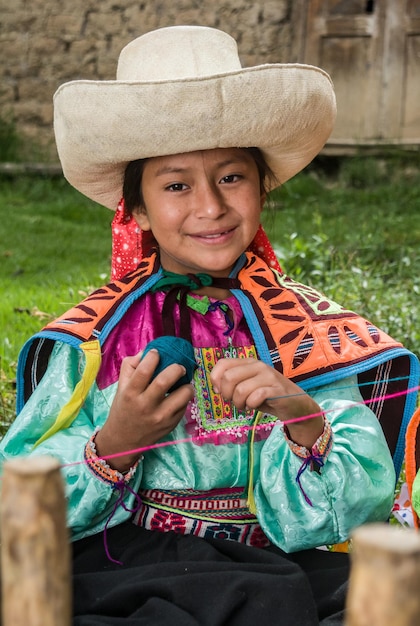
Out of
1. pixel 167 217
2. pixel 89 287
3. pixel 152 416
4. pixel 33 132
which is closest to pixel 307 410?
pixel 152 416

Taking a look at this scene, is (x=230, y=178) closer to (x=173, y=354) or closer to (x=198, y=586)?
(x=173, y=354)

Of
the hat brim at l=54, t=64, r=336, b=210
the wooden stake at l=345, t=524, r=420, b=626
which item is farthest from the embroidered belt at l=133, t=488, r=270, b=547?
the wooden stake at l=345, t=524, r=420, b=626

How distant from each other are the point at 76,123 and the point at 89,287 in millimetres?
3182

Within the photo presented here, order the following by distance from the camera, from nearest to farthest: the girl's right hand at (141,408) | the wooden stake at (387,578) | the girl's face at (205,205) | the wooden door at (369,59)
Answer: the wooden stake at (387,578), the girl's right hand at (141,408), the girl's face at (205,205), the wooden door at (369,59)

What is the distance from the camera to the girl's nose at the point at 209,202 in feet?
7.56

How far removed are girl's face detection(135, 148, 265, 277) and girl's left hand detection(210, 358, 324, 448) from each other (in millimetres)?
444

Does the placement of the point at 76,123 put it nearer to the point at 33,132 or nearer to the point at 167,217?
the point at 167,217

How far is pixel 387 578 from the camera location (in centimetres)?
91

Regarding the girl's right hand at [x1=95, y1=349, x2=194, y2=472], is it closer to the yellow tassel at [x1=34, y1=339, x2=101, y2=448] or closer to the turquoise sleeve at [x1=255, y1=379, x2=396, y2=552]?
the yellow tassel at [x1=34, y1=339, x2=101, y2=448]

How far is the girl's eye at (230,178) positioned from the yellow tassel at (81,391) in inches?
20.1

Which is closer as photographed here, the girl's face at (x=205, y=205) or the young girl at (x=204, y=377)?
the young girl at (x=204, y=377)

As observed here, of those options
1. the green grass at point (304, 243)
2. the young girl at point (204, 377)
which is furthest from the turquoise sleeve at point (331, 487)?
the green grass at point (304, 243)

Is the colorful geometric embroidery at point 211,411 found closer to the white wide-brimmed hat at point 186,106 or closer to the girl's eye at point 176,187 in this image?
the girl's eye at point 176,187

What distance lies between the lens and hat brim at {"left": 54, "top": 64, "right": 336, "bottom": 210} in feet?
7.29
